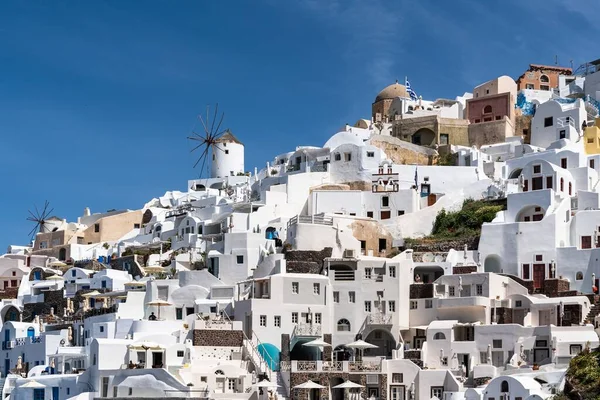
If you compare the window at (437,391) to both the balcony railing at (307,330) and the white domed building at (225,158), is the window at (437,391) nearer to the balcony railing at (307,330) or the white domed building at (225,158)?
the balcony railing at (307,330)

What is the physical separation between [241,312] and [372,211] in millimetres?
16310

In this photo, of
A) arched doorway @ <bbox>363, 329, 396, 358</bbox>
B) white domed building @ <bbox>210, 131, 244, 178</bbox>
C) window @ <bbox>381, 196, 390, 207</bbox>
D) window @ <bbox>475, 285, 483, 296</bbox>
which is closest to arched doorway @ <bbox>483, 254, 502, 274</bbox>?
window @ <bbox>475, 285, 483, 296</bbox>

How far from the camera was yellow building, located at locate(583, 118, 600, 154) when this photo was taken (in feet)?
253

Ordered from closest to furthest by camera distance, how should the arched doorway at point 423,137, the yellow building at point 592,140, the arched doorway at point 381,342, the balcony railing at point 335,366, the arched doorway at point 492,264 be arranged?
1. the balcony railing at point 335,366
2. the arched doorway at point 381,342
3. the arched doorway at point 492,264
4. the yellow building at point 592,140
5. the arched doorway at point 423,137

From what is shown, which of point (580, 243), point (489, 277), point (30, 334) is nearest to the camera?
point (489, 277)

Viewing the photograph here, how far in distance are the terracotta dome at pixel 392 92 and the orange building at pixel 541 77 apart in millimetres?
10218

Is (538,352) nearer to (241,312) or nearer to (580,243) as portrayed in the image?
(580,243)

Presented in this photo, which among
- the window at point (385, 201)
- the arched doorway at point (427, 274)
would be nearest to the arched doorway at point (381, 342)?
the arched doorway at point (427, 274)

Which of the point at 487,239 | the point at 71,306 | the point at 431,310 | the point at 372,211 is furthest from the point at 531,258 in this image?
the point at 71,306

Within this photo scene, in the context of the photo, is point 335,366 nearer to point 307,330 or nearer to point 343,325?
point 307,330

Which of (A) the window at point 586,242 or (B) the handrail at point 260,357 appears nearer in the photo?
(B) the handrail at point 260,357

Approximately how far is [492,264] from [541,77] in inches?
1534

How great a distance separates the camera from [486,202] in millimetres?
73750

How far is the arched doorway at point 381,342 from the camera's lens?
62278 mm
